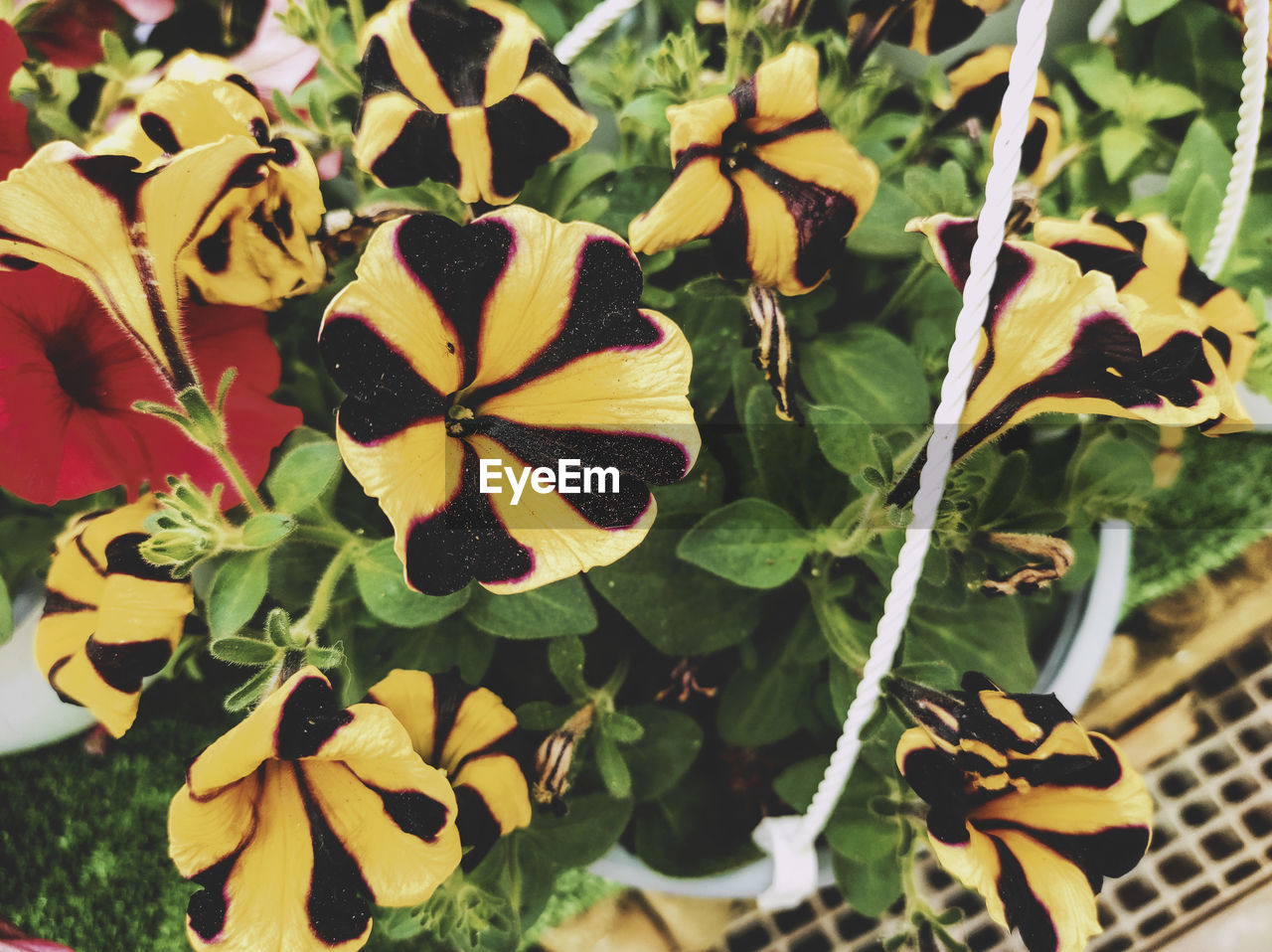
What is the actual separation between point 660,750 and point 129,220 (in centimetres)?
37

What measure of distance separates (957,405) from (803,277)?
0.42ft

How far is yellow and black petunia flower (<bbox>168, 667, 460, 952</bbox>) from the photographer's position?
296 millimetres

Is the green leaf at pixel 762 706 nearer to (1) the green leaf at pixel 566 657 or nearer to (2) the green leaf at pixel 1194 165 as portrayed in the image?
(1) the green leaf at pixel 566 657

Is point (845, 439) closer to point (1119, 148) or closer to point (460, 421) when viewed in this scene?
point (460, 421)

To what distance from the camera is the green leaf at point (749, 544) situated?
0.42 m

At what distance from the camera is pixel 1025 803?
0.37m

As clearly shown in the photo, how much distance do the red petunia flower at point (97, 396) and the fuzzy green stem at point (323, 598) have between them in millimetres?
53

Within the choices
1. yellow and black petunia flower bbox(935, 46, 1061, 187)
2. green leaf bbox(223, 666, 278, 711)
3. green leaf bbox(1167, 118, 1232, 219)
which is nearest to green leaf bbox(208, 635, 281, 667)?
green leaf bbox(223, 666, 278, 711)

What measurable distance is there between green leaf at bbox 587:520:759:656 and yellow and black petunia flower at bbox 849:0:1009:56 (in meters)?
0.27

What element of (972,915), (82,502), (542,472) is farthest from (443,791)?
(972,915)

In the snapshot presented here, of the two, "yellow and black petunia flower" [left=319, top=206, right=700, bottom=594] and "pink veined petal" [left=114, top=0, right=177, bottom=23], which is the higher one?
"pink veined petal" [left=114, top=0, right=177, bottom=23]

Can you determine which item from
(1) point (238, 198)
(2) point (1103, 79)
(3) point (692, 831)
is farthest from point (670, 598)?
(2) point (1103, 79)

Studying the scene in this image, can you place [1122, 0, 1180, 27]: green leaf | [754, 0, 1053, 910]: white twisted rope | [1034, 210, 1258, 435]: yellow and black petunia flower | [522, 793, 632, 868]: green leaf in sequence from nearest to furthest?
[754, 0, 1053, 910]: white twisted rope → [1034, 210, 1258, 435]: yellow and black petunia flower → [522, 793, 632, 868]: green leaf → [1122, 0, 1180, 27]: green leaf

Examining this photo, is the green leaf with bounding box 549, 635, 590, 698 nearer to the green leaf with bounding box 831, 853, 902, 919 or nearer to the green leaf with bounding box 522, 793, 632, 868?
the green leaf with bounding box 522, 793, 632, 868
